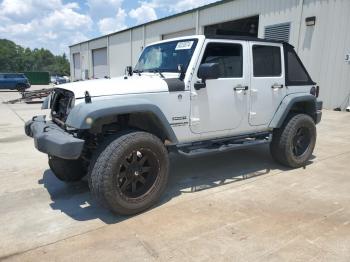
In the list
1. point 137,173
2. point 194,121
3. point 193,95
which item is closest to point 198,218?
point 137,173

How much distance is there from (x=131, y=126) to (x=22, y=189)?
1.83 m

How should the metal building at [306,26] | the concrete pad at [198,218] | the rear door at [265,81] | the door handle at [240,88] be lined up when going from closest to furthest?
the concrete pad at [198,218], the door handle at [240,88], the rear door at [265,81], the metal building at [306,26]

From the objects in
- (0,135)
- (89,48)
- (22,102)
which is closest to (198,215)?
(0,135)

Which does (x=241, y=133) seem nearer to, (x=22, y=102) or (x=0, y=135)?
(x=0, y=135)

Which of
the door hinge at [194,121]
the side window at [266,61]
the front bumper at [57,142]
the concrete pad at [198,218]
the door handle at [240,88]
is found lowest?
the concrete pad at [198,218]

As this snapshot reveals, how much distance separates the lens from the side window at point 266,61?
464cm

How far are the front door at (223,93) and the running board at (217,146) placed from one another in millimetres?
233

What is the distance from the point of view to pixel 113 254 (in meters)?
2.83

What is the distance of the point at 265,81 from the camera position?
473cm

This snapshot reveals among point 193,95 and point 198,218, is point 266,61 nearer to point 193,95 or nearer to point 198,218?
point 193,95

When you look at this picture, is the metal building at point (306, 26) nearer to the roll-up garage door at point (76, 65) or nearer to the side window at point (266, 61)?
the side window at point (266, 61)

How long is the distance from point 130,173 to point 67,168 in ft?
4.00

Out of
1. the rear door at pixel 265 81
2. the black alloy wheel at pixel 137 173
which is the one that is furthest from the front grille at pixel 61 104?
the rear door at pixel 265 81

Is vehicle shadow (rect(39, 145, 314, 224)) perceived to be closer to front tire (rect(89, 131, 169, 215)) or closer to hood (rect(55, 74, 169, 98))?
front tire (rect(89, 131, 169, 215))
